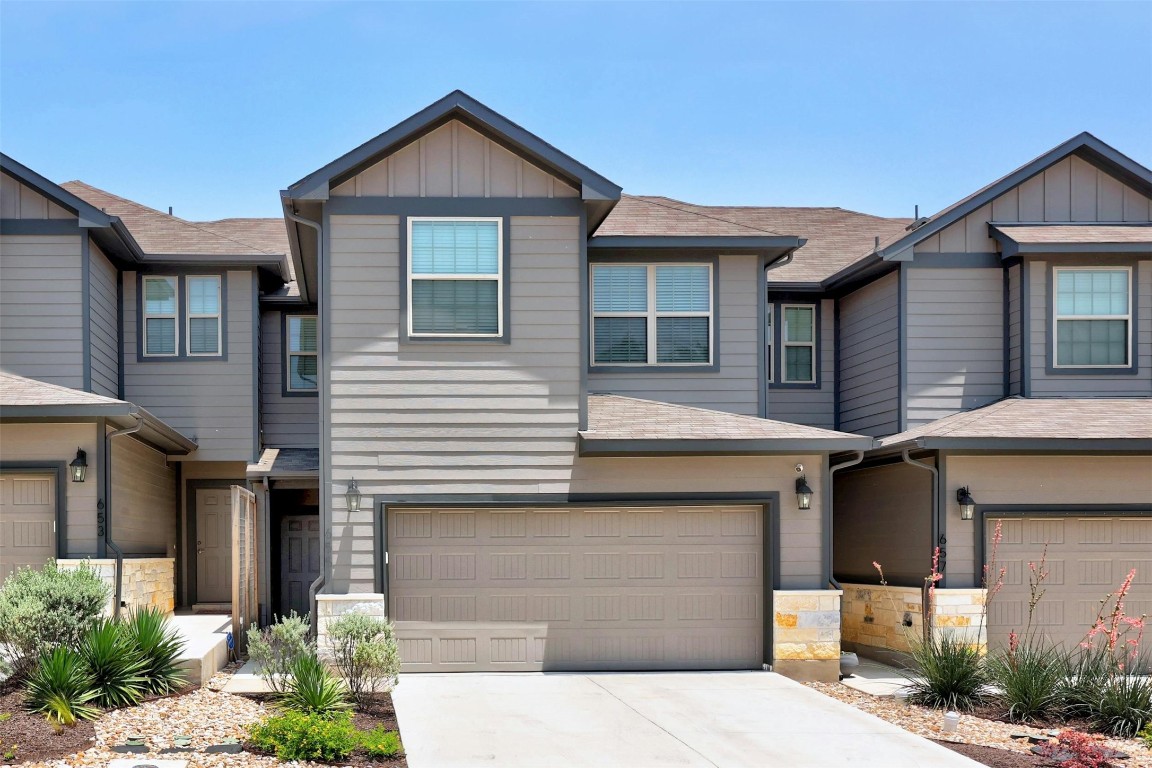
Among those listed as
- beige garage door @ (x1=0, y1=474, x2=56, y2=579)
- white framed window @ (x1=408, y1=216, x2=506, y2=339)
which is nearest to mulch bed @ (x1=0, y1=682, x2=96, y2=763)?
beige garage door @ (x1=0, y1=474, x2=56, y2=579)

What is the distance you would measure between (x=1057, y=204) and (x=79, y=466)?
12358mm

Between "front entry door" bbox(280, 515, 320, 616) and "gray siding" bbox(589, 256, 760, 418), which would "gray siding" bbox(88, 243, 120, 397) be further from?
"gray siding" bbox(589, 256, 760, 418)

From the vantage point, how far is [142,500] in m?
14.7

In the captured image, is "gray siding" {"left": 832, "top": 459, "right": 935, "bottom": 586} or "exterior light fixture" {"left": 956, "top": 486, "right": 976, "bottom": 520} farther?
"gray siding" {"left": 832, "top": 459, "right": 935, "bottom": 586}

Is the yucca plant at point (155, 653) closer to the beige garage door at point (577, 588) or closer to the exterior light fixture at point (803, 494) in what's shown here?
the beige garage door at point (577, 588)

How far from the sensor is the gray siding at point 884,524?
45.0 ft

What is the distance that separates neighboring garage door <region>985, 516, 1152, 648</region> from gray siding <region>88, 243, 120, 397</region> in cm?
1107

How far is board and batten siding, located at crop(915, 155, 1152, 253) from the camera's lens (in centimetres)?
1489

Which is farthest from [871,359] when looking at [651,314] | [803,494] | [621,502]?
[621,502]

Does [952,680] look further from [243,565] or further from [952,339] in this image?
[243,565]

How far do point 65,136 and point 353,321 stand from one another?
7.71 metres

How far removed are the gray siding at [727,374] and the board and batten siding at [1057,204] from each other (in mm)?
2707

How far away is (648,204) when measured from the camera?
608 inches

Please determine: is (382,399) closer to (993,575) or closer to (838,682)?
(838,682)
